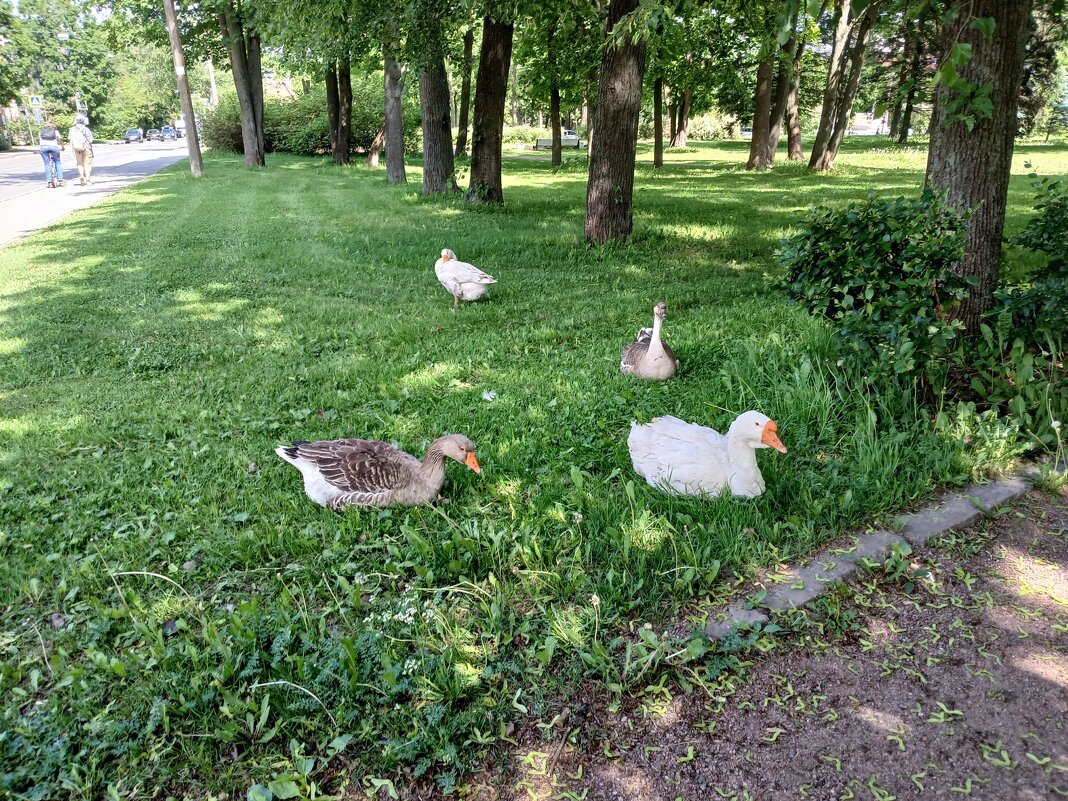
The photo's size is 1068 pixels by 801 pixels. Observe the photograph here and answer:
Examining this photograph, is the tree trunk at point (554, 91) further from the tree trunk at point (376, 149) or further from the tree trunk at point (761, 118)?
the tree trunk at point (376, 149)

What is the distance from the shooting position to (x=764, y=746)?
2.47 meters

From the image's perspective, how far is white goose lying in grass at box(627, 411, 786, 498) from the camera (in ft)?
12.3

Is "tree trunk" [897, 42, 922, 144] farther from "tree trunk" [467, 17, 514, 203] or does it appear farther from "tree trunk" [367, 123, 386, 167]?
"tree trunk" [367, 123, 386, 167]

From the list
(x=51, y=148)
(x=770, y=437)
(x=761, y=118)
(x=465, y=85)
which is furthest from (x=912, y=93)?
(x=51, y=148)

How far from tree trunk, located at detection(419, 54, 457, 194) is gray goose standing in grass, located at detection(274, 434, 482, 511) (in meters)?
13.0

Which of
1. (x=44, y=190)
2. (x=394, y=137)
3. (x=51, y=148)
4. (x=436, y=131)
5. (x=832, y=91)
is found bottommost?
(x=44, y=190)

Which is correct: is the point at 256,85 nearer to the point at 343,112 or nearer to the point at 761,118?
the point at 343,112

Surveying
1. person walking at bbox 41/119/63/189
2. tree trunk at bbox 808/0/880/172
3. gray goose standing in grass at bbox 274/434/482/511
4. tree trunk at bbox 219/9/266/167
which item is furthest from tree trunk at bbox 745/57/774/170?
person walking at bbox 41/119/63/189

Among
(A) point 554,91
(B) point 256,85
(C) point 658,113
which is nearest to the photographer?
(C) point 658,113

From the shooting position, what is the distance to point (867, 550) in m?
3.40

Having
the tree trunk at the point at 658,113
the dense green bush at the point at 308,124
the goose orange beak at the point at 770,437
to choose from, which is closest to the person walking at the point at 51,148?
the dense green bush at the point at 308,124

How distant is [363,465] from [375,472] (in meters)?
0.08

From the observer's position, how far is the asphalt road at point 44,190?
15680 millimetres

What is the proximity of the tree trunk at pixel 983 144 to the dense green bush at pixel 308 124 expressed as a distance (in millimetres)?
33187
